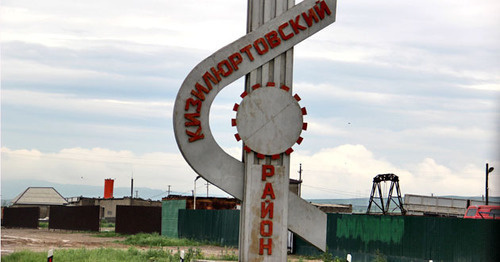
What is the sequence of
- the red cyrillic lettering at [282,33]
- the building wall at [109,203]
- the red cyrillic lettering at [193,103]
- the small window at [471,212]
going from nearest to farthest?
the red cyrillic lettering at [193,103] < the red cyrillic lettering at [282,33] < the small window at [471,212] < the building wall at [109,203]

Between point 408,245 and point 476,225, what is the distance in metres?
2.83

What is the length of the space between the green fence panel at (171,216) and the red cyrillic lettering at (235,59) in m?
33.9

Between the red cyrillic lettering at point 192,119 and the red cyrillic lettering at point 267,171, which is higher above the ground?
the red cyrillic lettering at point 192,119

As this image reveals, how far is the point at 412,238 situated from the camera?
88.4ft

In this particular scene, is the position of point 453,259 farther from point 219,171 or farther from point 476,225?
point 219,171

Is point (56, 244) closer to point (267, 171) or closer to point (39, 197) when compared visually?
point (267, 171)

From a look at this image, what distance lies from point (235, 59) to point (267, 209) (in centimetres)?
327

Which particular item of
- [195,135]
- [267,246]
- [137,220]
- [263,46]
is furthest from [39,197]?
[263,46]

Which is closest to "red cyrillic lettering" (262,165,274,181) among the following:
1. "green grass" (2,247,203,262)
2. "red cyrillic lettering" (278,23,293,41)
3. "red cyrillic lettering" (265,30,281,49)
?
"red cyrillic lettering" (265,30,281,49)

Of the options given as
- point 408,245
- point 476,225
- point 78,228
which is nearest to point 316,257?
point 408,245

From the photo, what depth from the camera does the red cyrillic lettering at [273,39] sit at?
15062mm

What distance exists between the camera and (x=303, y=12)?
15320 millimetres

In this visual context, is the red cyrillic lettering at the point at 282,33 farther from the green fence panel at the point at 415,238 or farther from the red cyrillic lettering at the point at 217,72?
the green fence panel at the point at 415,238

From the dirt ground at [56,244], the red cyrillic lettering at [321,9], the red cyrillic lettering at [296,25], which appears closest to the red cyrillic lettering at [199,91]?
the red cyrillic lettering at [296,25]
